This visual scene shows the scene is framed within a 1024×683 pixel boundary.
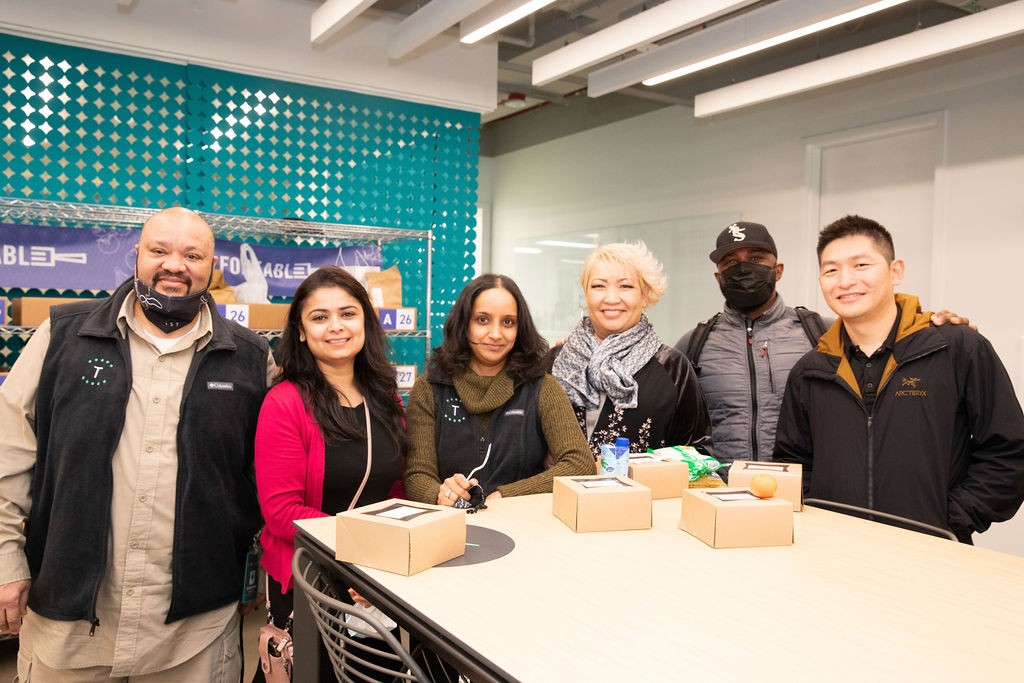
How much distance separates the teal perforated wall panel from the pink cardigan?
240 cm

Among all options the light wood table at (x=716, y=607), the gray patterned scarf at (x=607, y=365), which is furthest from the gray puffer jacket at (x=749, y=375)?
the light wood table at (x=716, y=607)

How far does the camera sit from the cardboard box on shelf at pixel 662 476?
2078mm

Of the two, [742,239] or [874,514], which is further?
[742,239]

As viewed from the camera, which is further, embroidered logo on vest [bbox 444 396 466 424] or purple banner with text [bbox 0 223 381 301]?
purple banner with text [bbox 0 223 381 301]

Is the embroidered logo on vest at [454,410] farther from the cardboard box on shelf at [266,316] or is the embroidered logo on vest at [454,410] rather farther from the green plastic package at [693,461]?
the cardboard box on shelf at [266,316]

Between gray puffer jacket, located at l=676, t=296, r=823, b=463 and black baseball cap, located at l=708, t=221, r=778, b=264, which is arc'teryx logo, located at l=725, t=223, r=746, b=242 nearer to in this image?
black baseball cap, located at l=708, t=221, r=778, b=264

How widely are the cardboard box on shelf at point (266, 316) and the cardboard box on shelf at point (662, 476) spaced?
2356 millimetres

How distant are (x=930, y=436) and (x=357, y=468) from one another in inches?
63.6

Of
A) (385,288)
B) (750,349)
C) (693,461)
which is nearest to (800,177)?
(750,349)

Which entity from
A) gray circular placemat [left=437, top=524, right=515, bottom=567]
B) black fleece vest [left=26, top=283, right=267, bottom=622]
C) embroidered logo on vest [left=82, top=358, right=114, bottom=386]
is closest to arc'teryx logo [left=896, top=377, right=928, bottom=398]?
gray circular placemat [left=437, top=524, right=515, bottom=567]

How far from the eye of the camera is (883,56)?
4.03 metres

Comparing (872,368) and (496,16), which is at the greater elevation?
(496,16)

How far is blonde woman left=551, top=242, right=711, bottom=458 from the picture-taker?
2.51 m

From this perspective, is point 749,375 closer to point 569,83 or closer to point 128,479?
point 128,479
